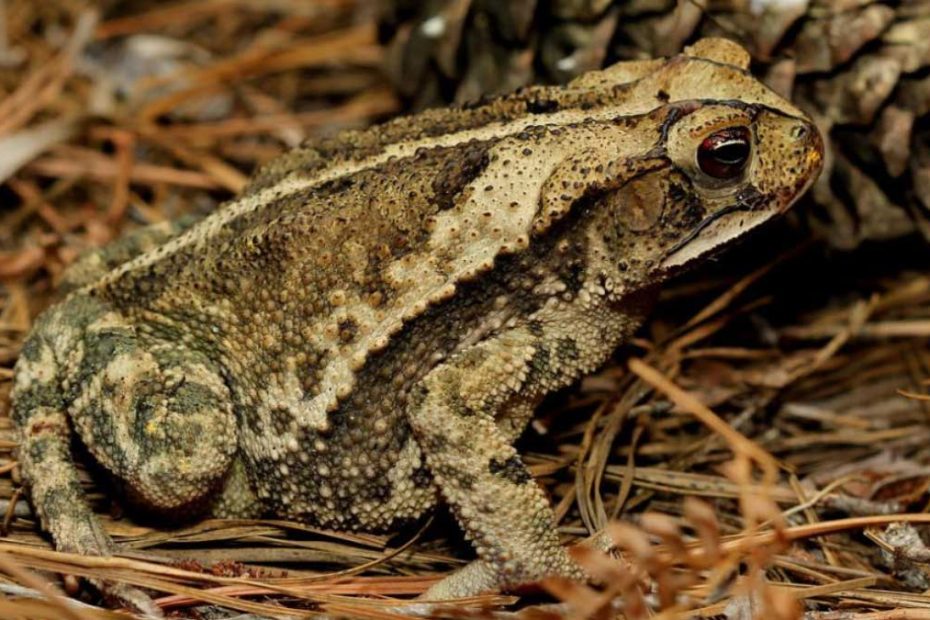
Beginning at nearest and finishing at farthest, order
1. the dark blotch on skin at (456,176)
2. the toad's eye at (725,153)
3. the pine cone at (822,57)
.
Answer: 1. the toad's eye at (725,153)
2. the dark blotch on skin at (456,176)
3. the pine cone at (822,57)

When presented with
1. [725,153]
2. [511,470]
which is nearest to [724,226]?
[725,153]

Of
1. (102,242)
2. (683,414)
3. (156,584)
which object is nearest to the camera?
(156,584)

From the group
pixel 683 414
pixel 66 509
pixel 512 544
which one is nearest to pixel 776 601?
pixel 512 544

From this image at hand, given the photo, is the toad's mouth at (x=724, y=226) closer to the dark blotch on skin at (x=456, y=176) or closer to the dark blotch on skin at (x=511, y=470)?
the dark blotch on skin at (x=456, y=176)

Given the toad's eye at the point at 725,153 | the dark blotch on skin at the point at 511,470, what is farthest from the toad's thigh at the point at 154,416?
the toad's eye at the point at 725,153

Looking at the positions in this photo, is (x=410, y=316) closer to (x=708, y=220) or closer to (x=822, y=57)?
(x=708, y=220)

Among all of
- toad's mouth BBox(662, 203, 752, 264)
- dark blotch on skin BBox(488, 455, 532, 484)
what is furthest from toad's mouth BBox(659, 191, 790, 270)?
dark blotch on skin BBox(488, 455, 532, 484)

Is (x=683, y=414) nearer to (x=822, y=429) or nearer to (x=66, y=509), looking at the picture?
(x=822, y=429)
